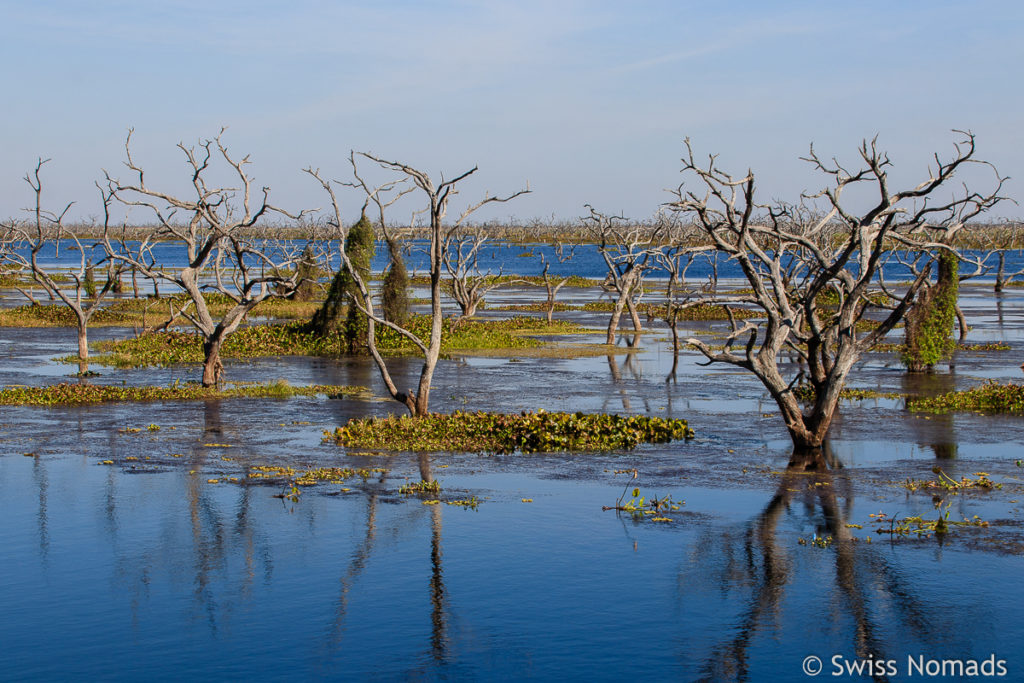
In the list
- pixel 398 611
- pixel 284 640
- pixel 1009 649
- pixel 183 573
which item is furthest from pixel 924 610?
pixel 183 573

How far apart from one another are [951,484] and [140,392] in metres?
21.3

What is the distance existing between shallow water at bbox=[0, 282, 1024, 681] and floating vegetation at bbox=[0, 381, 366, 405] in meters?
3.09

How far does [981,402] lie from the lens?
1110 inches

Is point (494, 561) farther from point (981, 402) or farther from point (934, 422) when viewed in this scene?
point (981, 402)

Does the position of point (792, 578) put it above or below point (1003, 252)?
below

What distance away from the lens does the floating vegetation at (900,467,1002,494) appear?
19.3 m

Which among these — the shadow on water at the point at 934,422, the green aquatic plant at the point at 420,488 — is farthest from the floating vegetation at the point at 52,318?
the green aquatic plant at the point at 420,488

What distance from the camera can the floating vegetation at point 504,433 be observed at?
23.4m

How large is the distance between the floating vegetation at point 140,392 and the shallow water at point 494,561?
3.09 meters

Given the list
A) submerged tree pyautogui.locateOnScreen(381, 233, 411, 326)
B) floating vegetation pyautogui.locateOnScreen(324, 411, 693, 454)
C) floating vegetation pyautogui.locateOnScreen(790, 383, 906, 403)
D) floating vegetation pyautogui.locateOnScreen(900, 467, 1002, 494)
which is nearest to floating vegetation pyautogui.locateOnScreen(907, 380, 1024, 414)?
floating vegetation pyautogui.locateOnScreen(790, 383, 906, 403)

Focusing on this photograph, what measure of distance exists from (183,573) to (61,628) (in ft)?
7.20

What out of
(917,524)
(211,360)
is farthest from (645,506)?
(211,360)

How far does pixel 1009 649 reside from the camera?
12.5 metres

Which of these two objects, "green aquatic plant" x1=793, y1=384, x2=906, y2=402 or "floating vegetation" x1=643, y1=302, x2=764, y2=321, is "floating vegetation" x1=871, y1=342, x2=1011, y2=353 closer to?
"green aquatic plant" x1=793, y1=384, x2=906, y2=402
